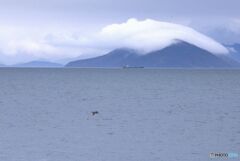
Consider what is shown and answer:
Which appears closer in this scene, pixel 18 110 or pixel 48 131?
pixel 48 131

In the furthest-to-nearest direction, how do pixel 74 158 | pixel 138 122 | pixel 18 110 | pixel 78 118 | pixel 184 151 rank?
pixel 18 110 < pixel 78 118 < pixel 138 122 < pixel 184 151 < pixel 74 158

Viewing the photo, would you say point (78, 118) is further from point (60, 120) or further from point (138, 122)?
point (138, 122)

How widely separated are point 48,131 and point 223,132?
17.1m

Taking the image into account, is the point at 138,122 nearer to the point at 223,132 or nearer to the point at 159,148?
the point at 223,132

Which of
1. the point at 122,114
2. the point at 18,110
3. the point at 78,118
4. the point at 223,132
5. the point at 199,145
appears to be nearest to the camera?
the point at 199,145

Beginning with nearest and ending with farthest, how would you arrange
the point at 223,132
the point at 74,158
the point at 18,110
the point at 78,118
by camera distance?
the point at 74,158, the point at 223,132, the point at 78,118, the point at 18,110

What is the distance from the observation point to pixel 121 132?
52.7 metres

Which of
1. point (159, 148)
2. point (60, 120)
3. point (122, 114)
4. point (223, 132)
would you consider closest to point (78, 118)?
point (60, 120)

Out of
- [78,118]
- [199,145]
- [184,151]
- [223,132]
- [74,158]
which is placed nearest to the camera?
[74,158]

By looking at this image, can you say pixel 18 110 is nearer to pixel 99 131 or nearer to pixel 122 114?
pixel 122 114

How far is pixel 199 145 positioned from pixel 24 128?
20.0m

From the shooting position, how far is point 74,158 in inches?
1521

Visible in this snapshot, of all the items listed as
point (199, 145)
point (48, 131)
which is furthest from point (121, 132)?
point (199, 145)

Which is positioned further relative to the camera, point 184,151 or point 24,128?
point 24,128
